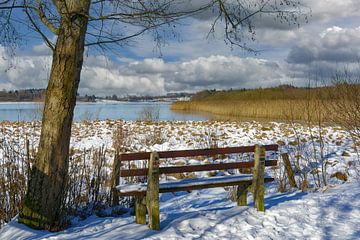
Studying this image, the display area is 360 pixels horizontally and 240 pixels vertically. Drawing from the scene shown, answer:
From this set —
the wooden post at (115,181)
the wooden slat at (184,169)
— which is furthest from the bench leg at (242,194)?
the wooden post at (115,181)

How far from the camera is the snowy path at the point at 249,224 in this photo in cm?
436

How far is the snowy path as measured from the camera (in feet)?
14.3

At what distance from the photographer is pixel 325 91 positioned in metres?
7.84

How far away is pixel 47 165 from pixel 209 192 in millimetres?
3547

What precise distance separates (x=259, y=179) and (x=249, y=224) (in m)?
0.79

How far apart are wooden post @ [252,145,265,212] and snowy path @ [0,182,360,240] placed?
0.14 meters

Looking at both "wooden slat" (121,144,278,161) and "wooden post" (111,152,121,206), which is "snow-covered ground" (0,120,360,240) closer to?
"wooden post" (111,152,121,206)

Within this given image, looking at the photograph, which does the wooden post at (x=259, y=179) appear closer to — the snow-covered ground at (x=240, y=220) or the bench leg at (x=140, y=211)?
the snow-covered ground at (x=240, y=220)

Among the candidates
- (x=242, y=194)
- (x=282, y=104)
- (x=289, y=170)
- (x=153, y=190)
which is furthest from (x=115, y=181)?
(x=282, y=104)

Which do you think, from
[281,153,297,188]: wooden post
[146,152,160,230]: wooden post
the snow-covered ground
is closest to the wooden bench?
[146,152,160,230]: wooden post

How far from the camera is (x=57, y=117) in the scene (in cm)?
450

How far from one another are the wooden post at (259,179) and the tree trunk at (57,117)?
2.62 metres

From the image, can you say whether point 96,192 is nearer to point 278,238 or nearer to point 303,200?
point 278,238

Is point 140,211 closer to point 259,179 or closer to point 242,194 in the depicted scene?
point 242,194
